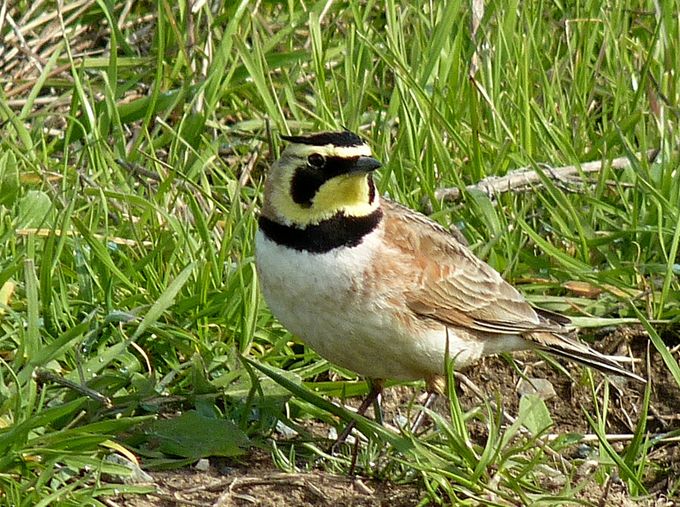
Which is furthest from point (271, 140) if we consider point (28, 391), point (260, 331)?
point (28, 391)

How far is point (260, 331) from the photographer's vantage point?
5.23 meters

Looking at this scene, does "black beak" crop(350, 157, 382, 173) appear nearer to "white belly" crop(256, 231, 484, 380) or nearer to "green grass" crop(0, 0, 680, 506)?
"white belly" crop(256, 231, 484, 380)

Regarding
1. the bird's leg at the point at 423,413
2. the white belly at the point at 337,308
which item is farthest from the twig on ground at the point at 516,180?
the white belly at the point at 337,308

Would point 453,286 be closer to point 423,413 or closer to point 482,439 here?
point 423,413

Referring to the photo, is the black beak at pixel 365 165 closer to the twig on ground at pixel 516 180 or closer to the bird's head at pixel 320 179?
the bird's head at pixel 320 179

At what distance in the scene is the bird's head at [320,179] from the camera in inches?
176

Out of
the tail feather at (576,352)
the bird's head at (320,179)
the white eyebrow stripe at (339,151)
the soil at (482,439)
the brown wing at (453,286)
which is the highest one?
the white eyebrow stripe at (339,151)

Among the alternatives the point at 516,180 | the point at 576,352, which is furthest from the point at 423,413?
the point at 516,180

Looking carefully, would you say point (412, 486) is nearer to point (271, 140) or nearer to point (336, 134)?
point (336, 134)

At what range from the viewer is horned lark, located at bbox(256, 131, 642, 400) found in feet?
14.6

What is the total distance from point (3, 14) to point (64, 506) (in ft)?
11.0

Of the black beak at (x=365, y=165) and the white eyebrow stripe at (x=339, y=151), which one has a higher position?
the white eyebrow stripe at (x=339, y=151)

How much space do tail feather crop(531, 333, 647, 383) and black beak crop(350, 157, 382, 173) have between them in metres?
1.10

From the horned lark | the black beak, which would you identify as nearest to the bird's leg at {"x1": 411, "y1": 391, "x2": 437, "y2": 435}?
the horned lark
